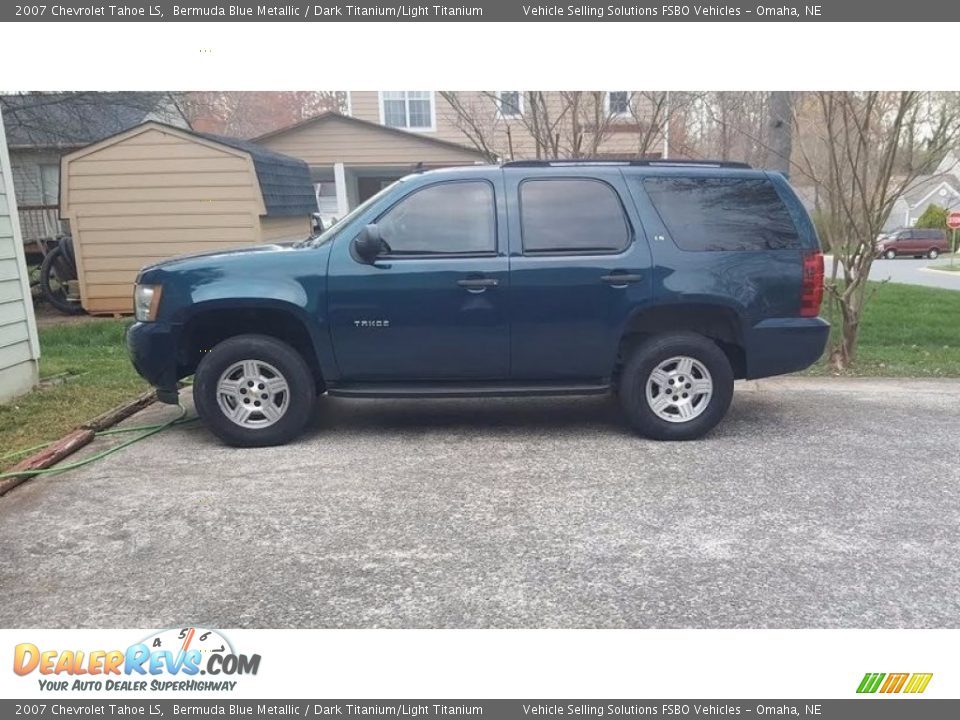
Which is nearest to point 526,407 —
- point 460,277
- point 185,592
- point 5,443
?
point 460,277

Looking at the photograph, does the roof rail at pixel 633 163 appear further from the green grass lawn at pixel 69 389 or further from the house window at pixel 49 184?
the house window at pixel 49 184

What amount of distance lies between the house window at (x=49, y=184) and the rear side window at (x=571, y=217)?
15.4 m

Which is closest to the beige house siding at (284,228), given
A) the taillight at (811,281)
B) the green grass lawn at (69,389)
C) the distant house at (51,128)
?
the green grass lawn at (69,389)

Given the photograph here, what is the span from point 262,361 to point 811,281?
3877 millimetres

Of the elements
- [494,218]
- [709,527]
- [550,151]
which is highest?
[550,151]

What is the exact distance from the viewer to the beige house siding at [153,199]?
34.2 ft

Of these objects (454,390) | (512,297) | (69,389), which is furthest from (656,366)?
(69,389)

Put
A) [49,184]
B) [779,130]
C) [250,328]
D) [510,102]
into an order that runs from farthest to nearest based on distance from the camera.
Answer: [49,184] < [510,102] < [779,130] < [250,328]

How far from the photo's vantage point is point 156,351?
4.88 meters

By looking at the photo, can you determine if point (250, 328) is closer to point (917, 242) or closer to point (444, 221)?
point (444, 221)

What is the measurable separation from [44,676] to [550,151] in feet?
27.0

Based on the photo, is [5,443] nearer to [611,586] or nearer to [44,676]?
[44,676]

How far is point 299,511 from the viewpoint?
387 cm

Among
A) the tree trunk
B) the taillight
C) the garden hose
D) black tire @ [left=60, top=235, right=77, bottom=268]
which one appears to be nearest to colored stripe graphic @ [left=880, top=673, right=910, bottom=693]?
the taillight
